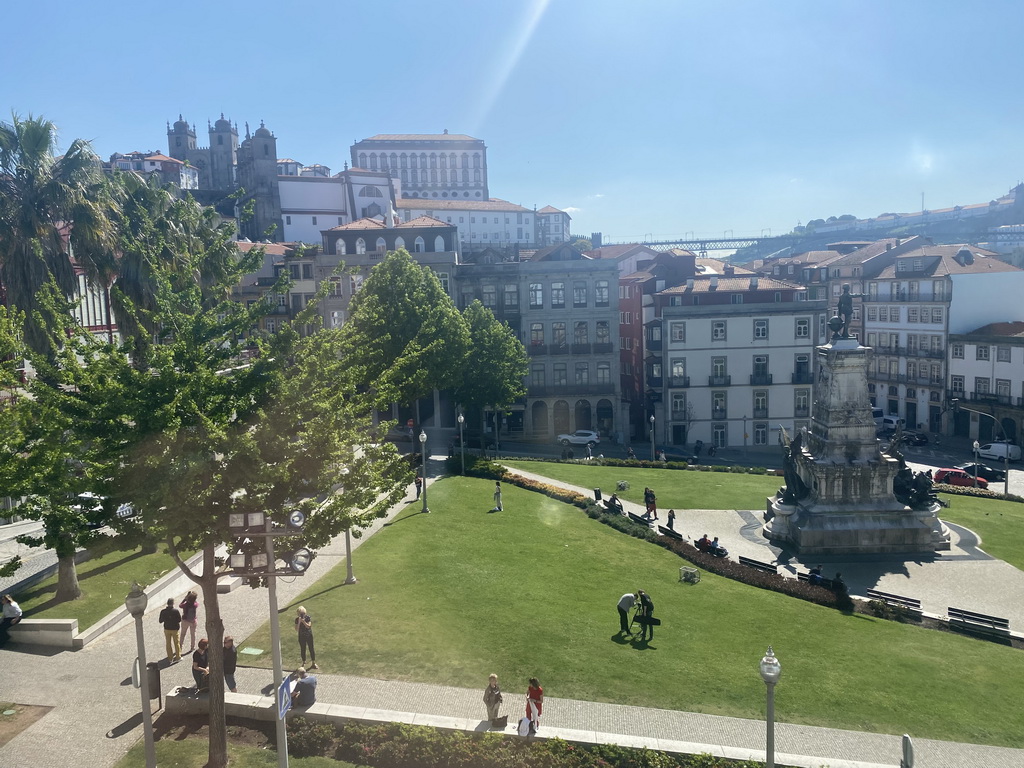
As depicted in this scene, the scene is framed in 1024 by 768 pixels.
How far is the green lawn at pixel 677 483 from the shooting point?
38375mm

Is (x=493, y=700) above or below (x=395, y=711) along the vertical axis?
above

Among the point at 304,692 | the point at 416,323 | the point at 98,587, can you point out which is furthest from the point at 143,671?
the point at 416,323

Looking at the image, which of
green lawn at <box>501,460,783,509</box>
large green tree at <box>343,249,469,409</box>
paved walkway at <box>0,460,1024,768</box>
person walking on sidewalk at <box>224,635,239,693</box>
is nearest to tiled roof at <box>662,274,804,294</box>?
green lawn at <box>501,460,783,509</box>

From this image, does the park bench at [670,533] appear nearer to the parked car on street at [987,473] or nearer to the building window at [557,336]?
the parked car on street at [987,473]

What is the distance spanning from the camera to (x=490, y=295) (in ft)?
209

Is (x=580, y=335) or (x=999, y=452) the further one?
(x=580, y=335)

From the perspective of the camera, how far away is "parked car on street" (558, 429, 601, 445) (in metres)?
60.0

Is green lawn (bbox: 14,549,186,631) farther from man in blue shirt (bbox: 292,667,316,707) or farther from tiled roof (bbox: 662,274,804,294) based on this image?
→ tiled roof (bbox: 662,274,804,294)

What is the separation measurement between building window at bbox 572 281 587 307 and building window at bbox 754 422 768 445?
16.7 meters

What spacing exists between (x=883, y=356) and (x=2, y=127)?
7143cm

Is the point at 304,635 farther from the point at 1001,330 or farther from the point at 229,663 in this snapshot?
the point at 1001,330

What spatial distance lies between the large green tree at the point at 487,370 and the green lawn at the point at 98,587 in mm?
26981

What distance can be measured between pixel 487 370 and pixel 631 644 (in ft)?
105

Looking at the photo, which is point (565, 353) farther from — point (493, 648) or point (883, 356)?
point (493, 648)
